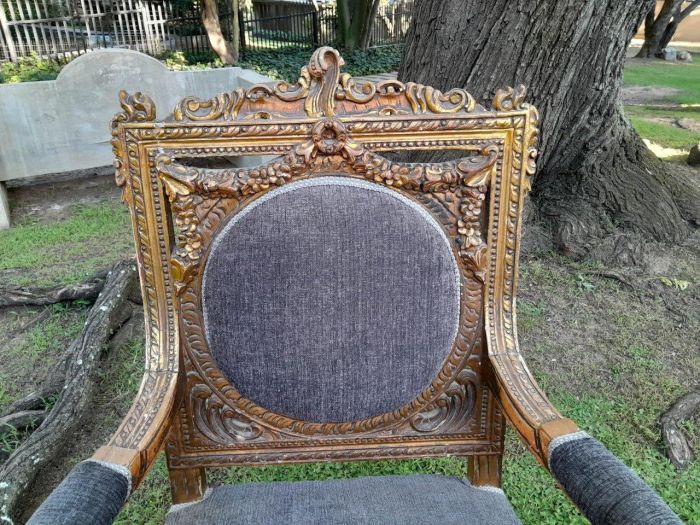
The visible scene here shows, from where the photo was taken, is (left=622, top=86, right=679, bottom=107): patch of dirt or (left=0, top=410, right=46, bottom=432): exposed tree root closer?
(left=0, top=410, right=46, bottom=432): exposed tree root

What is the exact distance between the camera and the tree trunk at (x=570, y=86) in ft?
8.02

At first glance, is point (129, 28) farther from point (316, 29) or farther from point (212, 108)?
point (212, 108)

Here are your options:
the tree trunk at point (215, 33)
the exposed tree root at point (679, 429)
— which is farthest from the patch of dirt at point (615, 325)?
the tree trunk at point (215, 33)

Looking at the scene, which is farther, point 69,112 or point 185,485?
point 69,112

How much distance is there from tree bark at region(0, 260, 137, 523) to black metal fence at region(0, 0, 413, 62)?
7.83 metres

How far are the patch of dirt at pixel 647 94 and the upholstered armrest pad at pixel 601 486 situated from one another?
889cm

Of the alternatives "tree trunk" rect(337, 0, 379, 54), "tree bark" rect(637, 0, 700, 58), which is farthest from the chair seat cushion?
"tree bark" rect(637, 0, 700, 58)

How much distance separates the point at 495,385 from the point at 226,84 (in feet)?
19.6

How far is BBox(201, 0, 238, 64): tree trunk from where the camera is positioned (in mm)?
10734

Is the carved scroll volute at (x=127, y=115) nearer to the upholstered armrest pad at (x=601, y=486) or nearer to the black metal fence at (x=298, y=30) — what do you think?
the upholstered armrest pad at (x=601, y=486)

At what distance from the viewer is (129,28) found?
1118cm

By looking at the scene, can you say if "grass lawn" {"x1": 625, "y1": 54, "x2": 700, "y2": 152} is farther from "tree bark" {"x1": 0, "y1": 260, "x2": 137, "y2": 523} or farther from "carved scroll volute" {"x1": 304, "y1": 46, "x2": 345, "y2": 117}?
"carved scroll volute" {"x1": 304, "y1": 46, "x2": 345, "y2": 117}

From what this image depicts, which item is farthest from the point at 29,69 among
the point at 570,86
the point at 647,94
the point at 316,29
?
the point at 647,94

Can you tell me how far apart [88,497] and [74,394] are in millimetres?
1627
